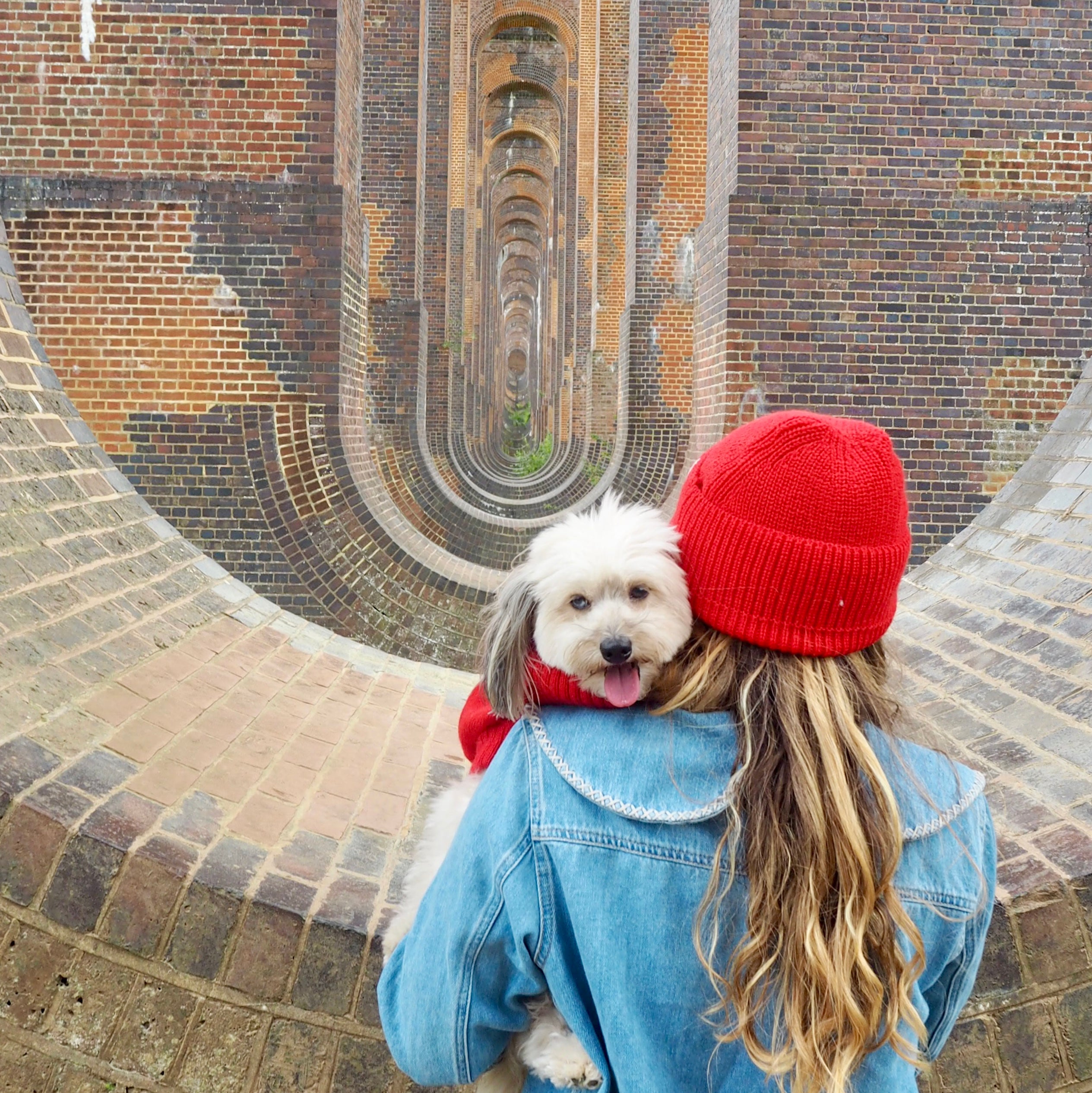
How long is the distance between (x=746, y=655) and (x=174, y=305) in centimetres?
760

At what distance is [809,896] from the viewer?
130cm

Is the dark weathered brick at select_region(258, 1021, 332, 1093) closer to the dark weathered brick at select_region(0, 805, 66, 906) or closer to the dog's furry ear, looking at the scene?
the dark weathered brick at select_region(0, 805, 66, 906)

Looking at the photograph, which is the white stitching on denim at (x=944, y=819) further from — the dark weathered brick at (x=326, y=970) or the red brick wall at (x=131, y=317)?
the red brick wall at (x=131, y=317)

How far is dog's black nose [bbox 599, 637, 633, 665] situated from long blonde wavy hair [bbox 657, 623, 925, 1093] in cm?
8

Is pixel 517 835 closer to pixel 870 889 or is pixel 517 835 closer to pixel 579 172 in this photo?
pixel 870 889

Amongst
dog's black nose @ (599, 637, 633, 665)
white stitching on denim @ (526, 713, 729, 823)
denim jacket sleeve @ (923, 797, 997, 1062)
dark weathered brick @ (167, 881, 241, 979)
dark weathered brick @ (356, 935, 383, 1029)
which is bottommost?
dark weathered brick @ (356, 935, 383, 1029)

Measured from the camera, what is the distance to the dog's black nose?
1.41m

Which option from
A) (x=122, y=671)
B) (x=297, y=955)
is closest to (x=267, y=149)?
(x=122, y=671)

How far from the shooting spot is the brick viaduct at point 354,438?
2.41 metres

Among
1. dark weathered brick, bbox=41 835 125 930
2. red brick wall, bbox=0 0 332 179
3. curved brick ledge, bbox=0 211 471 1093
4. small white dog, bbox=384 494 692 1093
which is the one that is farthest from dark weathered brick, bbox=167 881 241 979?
red brick wall, bbox=0 0 332 179

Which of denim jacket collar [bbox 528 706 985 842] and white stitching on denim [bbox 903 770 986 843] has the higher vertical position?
denim jacket collar [bbox 528 706 985 842]

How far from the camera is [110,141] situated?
8266 millimetres

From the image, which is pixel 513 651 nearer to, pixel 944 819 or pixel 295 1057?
pixel 944 819

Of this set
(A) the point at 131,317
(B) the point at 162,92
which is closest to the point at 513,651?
(A) the point at 131,317
